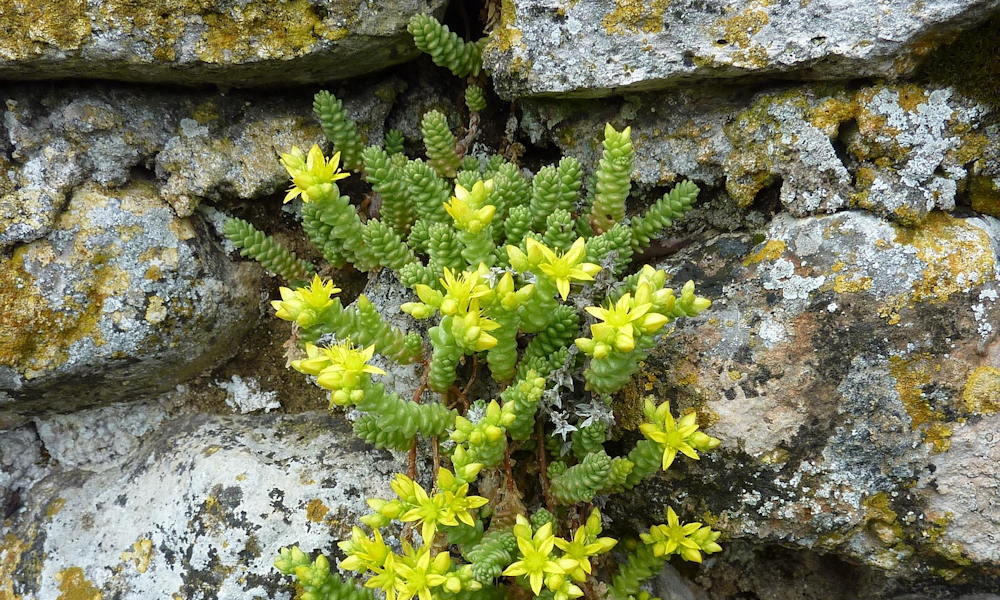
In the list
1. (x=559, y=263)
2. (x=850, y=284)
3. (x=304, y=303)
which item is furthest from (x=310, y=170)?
(x=850, y=284)

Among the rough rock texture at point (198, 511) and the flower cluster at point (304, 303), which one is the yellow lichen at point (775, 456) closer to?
the rough rock texture at point (198, 511)

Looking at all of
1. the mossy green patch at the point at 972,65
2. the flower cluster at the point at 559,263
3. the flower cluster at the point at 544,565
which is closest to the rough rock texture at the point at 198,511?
the flower cluster at the point at 544,565

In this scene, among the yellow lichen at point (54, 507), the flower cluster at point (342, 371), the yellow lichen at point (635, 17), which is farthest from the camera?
the yellow lichen at point (54, 507)

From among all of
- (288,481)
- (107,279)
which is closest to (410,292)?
(288,481)

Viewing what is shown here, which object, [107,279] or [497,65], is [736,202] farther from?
[107,279]

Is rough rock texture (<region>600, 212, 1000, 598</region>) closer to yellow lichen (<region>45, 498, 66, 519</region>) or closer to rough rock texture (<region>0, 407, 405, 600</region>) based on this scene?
rough rock texture (<region>0, 407, 405, 600</region>)

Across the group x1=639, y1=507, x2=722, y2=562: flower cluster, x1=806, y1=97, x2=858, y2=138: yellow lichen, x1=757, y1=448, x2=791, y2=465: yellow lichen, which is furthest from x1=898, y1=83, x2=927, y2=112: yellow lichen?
x1=639, y1=507, x2=722, y2=562: flower cluster

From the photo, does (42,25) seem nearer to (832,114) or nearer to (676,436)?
(676,436)
